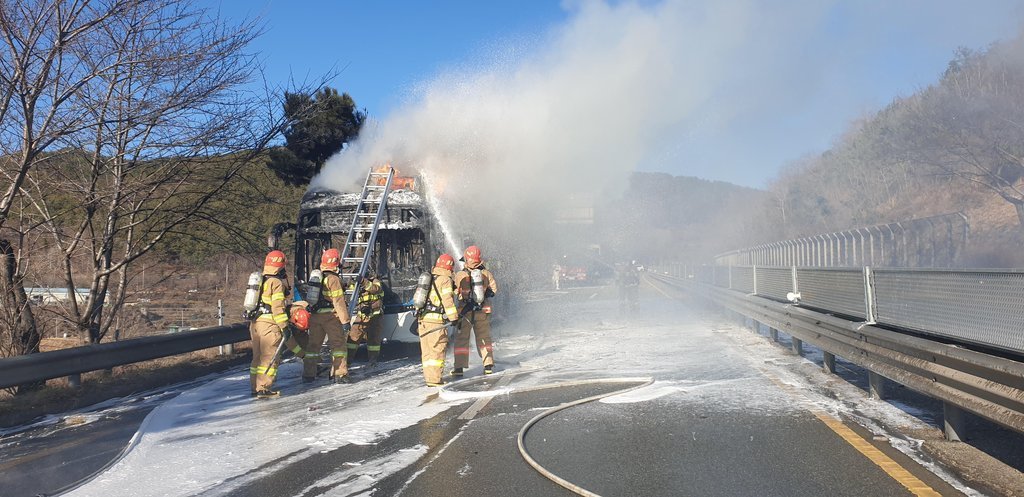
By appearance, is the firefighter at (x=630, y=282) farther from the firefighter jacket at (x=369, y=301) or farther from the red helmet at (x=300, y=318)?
the red helmet at (x=300, y=318)

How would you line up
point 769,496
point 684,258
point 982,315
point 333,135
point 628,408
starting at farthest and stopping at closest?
point 684,258 → point 333,135 → point 628,408 → point 982,315 → point 769,496

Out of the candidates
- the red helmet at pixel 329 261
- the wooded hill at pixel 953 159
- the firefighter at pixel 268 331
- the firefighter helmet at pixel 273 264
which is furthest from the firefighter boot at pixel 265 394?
the wooded hill at pixel 953 159

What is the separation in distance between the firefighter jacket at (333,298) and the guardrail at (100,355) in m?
2.25

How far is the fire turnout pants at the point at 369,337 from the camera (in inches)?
422

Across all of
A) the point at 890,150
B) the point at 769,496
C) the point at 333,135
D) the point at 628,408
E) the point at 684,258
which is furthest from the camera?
the point at 684,258

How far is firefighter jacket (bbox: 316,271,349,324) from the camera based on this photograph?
925 centimetres

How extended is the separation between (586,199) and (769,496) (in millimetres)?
14592

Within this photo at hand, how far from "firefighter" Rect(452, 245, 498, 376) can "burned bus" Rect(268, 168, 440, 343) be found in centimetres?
190

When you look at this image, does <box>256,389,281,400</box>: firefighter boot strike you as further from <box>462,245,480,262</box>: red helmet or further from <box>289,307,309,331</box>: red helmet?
<box>462,245,480,262</box>: red helmet

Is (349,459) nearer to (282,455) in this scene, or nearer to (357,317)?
(282,455)

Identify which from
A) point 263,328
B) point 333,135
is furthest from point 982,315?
point 333,135

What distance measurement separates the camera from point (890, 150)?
1267 inches

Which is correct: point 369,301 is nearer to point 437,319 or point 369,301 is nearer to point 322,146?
point 437,319

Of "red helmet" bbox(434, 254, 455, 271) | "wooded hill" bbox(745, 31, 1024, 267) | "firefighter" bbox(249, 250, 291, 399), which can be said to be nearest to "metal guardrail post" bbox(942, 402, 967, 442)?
"red helmet" bbox(434, 254, 455, 271)
